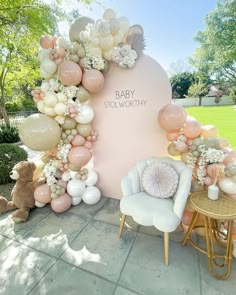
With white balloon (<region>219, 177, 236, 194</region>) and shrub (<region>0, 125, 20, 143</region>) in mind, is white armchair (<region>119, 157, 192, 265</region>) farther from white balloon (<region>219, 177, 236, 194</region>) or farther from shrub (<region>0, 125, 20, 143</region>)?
shrub (<region>0, 125, 20, 143</region>)

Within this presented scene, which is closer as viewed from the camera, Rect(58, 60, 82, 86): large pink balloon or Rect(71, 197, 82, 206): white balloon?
Rect(58, 60, 82, 86): large pink balloon

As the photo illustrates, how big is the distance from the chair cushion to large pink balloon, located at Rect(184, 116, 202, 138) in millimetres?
739

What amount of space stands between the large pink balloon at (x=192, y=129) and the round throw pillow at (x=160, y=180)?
0.42m

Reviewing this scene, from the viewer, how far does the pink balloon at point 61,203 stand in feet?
7.46

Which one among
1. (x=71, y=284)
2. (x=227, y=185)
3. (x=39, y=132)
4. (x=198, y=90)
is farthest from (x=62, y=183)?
(x=198, y=90)

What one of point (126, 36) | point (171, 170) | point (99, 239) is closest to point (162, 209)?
point (171, 170)

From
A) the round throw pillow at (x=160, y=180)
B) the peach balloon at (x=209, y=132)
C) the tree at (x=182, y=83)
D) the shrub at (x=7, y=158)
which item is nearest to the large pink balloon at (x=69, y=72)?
the round throw pillow at (x=160, y=180)

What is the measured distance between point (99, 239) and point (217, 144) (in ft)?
5.31

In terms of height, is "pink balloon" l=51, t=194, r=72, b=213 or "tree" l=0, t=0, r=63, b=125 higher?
"tree" l=0, t=0, r=63, b=125

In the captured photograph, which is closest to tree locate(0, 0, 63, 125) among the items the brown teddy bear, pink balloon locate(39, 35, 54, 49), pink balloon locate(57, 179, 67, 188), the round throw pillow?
pink balloon locate(39, 35, 54, 49)

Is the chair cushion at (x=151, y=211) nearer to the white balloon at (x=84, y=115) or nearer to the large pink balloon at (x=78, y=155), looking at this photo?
the large pink balloon at (x=78, y=155)

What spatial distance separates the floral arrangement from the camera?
1613 mm

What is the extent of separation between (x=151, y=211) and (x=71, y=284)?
88 centimetres

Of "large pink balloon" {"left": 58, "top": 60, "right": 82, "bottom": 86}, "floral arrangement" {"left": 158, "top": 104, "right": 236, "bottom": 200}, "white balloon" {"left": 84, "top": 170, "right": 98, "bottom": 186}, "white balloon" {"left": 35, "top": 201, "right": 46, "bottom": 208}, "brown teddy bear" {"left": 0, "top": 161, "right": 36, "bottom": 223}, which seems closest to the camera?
"floral arrangement" {"left": 158, "top": 104, "right": 236, "bottom": 200}
